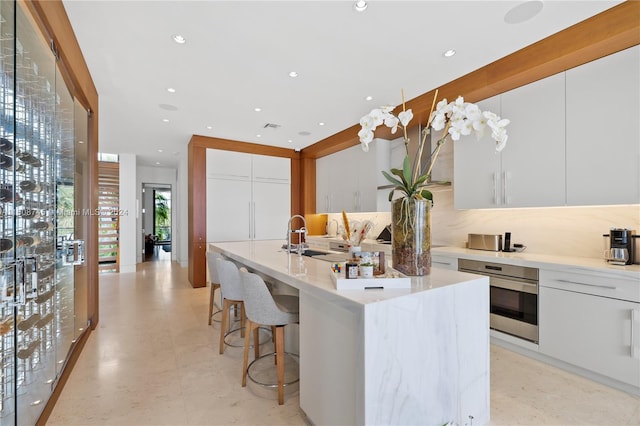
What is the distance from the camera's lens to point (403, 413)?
132 cm

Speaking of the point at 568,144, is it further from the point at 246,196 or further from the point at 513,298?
the point at 246,196

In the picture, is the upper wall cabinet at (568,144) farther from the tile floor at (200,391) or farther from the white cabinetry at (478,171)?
the tile floor at (200,391)

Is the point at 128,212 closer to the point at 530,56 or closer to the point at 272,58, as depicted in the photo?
the point at 272,58

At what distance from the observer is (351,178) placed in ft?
17.3

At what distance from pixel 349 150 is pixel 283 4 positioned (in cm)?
342

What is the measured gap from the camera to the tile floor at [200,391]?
5.96 ft

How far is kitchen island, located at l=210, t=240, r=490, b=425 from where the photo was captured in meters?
1.25

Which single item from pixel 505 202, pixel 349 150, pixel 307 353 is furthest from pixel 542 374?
pixel 349 150

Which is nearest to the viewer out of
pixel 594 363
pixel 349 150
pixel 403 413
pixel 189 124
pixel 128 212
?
pixel 403 413

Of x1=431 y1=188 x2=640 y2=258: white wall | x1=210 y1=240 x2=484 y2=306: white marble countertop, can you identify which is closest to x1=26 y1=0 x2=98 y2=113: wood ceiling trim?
x1=210 y1=240 x2=484 y2=306: white marble countertop

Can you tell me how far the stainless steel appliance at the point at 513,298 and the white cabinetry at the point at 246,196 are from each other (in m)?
4.04

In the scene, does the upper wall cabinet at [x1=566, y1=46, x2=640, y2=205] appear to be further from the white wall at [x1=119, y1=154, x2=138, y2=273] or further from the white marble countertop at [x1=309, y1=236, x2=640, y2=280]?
the white wall at [x1=119, y1=154, x2=138, y2=273]

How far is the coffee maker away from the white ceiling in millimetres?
1620

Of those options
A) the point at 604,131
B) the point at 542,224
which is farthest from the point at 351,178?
the point at 604,131
